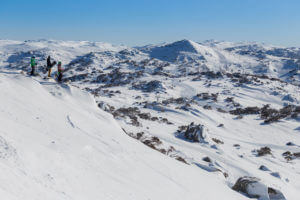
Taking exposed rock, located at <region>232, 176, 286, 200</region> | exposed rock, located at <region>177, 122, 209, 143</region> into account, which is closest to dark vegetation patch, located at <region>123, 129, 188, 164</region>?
exposed rock, located at <region>177, 122, 209, 143</region>

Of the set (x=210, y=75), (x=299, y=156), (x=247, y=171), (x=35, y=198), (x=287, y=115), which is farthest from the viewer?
(x=210, y=75)

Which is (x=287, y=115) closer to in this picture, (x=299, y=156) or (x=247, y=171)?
(x=299, y=156)

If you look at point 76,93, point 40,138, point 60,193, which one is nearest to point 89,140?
point 40,138

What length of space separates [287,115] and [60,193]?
105ft

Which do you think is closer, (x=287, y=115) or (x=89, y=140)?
(x=89, y=140)

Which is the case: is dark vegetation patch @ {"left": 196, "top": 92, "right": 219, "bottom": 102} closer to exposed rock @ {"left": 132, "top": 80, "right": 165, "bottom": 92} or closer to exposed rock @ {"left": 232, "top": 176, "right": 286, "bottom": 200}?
exposed rock @ {"left": 132, "top": 80, "right": 165, "bottom": 92}

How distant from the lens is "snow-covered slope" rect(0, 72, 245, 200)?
205 inches

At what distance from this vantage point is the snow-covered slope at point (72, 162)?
5.20 metres

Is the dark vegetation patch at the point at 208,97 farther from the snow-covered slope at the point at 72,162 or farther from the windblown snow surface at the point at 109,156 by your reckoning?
the snow-covered slope at the point at 72,162

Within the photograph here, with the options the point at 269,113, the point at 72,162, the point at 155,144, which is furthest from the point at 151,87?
the point at 72,162

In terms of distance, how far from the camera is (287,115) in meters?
30.8

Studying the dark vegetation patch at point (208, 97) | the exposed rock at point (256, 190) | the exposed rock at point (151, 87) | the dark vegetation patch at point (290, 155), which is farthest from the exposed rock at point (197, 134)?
the exposed rock at point (151, 87)

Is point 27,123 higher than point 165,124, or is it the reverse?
point 27,123

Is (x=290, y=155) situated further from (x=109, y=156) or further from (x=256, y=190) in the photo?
(x=109, y=156)
